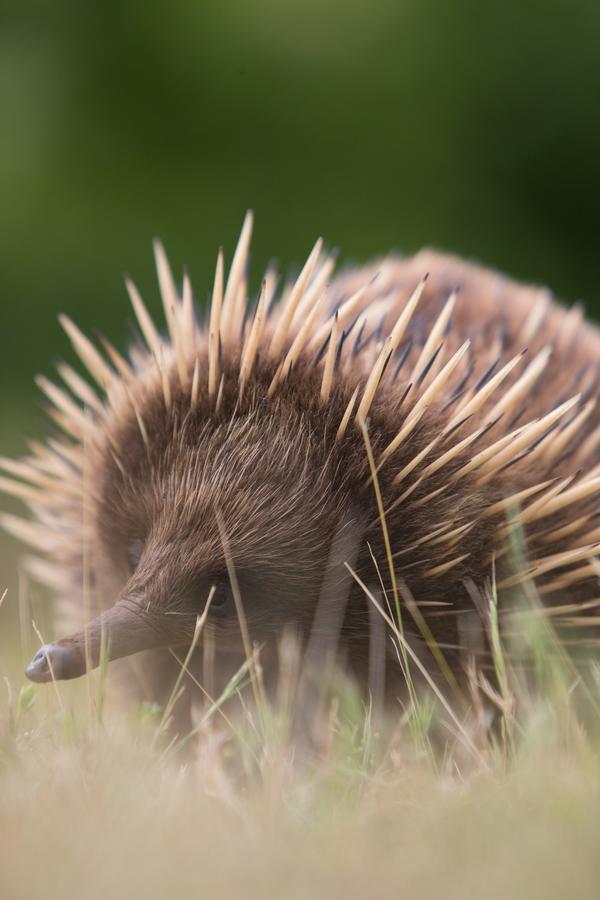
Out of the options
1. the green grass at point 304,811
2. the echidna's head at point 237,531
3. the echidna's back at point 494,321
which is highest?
the echidna's back at point 494,321

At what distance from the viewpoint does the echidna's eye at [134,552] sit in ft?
7.14

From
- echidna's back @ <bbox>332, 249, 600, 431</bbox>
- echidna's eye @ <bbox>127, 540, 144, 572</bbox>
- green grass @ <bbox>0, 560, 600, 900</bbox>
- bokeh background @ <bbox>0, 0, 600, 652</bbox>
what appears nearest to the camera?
green grass @ <bbox>0, 560, 600, 900</bbox>

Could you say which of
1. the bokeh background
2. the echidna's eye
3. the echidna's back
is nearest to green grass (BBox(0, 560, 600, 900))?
the echidna's eye

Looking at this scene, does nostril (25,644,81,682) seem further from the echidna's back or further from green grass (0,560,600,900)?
the echidna's back

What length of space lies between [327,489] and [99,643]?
444 millimetres

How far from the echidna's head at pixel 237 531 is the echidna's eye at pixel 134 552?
0.06 m

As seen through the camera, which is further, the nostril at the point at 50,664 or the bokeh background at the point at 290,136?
the bokeh background at the point at 290,136

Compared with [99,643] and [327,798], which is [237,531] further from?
[327,798]

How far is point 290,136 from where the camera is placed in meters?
6.48

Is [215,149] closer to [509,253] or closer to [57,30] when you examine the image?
[57,30]

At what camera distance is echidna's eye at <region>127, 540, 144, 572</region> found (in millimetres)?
2176

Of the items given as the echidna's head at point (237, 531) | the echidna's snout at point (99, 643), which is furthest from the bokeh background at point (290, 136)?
the echidna's snout at point (99, 643)

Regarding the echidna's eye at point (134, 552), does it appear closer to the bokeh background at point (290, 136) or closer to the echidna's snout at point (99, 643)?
the echidna's snout at point (99, 643)

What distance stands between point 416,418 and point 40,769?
0.80 metres
